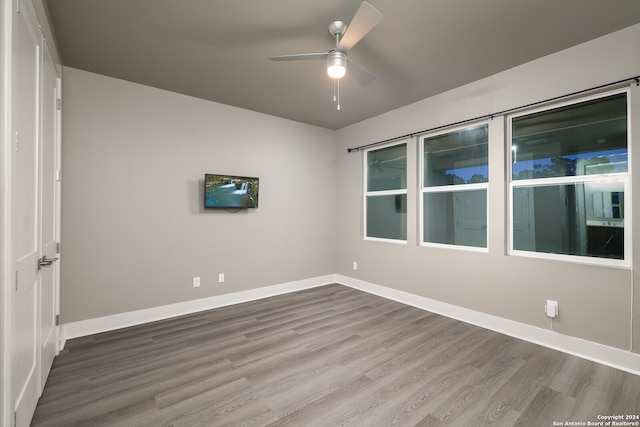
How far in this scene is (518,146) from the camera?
3.13 metres

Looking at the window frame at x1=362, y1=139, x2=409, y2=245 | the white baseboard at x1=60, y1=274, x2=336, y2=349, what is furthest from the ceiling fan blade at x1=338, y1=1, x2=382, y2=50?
the white baseboard at x1=60, y1=274, x2=336, y2=349

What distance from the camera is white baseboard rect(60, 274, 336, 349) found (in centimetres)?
303

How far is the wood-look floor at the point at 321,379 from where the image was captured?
1855 millimetres

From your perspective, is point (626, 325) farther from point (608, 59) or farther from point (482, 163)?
point (608, 59)

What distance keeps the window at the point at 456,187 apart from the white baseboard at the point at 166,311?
234cm

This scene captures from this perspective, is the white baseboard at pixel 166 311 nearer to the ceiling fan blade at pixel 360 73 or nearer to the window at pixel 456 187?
the window at pixel 456 187

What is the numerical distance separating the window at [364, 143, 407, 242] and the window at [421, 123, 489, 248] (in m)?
0.36

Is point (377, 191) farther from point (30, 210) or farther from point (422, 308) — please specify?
point (30, 210)

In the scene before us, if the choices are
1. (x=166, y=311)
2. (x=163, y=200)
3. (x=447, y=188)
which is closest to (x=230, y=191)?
(x=163, y=200)

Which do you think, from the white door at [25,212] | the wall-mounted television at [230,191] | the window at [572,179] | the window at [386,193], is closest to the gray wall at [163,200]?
the wall-mounted television at [230,191]

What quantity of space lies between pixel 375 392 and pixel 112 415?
178 cm

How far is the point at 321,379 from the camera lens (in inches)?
88.6

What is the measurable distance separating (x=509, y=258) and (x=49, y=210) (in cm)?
441

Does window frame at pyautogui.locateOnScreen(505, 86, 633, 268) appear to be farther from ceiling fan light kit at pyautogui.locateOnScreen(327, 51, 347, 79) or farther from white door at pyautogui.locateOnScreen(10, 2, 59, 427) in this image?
white door at pyautogui.locateOnScreen(10, 2, 59, 427)
